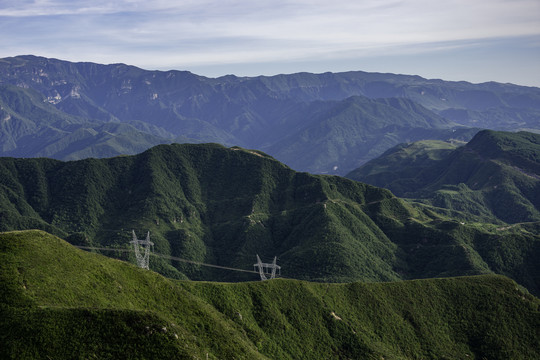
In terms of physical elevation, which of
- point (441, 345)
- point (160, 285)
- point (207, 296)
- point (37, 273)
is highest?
point (37, 273)

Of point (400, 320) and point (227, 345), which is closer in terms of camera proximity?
point (227, 345)

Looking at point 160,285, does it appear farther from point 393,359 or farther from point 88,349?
point 393,359

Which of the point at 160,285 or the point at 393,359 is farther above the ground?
the point at 160,285

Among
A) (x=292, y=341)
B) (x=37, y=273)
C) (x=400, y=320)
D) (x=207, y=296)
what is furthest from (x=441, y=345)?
(x=37, y=273)

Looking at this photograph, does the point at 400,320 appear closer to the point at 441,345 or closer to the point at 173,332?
the point at 441,345

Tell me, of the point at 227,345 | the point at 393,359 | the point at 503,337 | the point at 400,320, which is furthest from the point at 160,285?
the point at 503,337

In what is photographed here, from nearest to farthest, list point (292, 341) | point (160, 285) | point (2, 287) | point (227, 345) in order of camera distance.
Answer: point (2, 287)
point (227, 345)
point (160, 285)
point (292, 341)

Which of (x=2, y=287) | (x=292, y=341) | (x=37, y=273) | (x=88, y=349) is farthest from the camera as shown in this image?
(x=292, y=341)
